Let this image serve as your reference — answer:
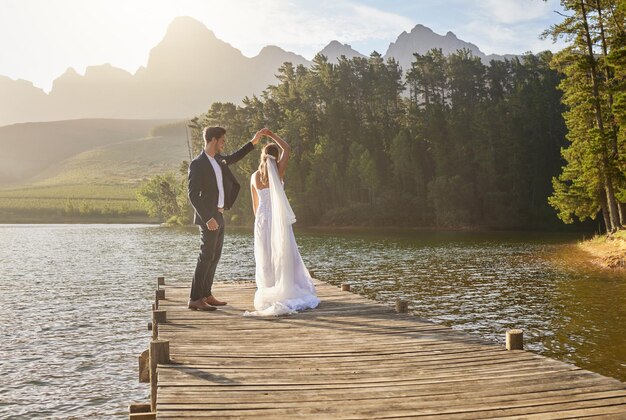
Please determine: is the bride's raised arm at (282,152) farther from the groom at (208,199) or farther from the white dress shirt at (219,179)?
the white dress shirt at (219,179)

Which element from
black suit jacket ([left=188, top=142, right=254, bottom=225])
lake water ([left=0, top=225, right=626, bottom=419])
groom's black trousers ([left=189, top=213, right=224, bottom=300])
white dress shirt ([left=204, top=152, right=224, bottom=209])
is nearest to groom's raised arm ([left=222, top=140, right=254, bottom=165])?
white dress shirt ([left=204, top=152, right=224, bottom=209])

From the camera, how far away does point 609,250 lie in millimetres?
37781

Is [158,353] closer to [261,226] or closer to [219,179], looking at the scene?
[219,179]

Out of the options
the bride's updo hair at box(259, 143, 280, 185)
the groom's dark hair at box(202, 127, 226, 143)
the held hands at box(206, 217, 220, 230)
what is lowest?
the held hands at box(206, 217, 220, 230)

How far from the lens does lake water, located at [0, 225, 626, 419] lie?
13.1 meters

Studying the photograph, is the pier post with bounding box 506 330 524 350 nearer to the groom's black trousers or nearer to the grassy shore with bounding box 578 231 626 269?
the groom's black trousers

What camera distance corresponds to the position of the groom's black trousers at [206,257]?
40.3 feet

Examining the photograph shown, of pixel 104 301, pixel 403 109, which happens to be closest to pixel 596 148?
pixel 104 301

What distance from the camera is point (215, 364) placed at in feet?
26.0

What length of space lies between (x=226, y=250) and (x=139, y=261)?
34.8 ft

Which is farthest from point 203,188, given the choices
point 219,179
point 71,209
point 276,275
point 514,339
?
point 71,209

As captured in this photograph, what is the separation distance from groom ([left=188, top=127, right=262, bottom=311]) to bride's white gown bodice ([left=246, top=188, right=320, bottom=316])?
88 cm

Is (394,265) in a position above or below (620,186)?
below

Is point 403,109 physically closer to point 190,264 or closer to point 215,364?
point 190,264
